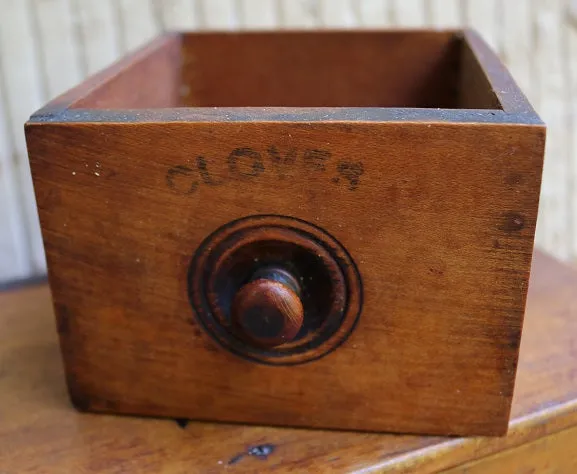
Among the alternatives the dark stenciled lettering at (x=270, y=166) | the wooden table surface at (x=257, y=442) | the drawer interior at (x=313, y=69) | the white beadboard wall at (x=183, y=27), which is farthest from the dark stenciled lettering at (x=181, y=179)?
the white beadboard wall at (x=183, y=27)

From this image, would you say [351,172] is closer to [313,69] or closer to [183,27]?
[313,69]

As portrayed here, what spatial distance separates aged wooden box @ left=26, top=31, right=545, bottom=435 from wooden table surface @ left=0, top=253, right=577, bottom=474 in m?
0.01

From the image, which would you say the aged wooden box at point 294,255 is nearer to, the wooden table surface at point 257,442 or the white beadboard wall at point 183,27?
the wooden table surface at point 257,442

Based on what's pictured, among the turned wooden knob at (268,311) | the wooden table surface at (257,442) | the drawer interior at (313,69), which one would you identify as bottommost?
the wooden table surface at (257,442)

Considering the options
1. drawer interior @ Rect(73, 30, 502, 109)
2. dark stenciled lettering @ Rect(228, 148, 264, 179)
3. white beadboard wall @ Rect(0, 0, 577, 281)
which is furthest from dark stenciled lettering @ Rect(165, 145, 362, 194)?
white beadboard wall @ Rect(0, 0, 577, 281)

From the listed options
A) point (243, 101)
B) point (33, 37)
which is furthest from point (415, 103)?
point (33, 37)

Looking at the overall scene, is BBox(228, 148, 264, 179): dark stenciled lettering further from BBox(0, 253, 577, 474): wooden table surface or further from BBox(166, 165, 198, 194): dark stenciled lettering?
BBox(0, 253, 577, 474): wooden table surface

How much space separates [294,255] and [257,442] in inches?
5.8

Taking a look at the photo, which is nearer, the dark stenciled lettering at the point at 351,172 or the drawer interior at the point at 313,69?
the dark stenciled lettering at the point at 351,172

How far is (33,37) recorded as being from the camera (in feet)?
2.69

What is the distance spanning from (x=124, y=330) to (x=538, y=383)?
13.6 inches

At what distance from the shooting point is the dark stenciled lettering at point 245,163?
460mm

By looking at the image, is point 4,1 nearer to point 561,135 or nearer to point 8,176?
point 8,176

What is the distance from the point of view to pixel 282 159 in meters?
0.46
